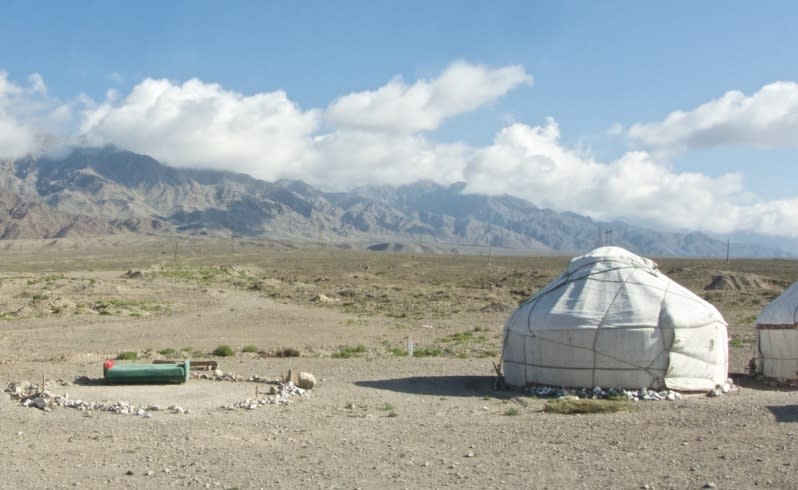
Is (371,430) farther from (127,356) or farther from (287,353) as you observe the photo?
(127,356)

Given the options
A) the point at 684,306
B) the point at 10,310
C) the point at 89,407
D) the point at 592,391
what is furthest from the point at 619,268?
the point at 10,310

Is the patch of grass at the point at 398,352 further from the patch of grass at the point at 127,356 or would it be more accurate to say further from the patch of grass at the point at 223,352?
the patch of grass at the point at 127,356

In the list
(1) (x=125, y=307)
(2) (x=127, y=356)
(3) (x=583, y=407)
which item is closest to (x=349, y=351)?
(2) (x=127, y=356)

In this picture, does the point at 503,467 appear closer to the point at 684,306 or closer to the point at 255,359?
the point at 684,306

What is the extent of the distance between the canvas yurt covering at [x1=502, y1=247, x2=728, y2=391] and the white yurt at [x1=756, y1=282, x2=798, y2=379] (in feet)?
6.70

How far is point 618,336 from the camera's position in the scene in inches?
621

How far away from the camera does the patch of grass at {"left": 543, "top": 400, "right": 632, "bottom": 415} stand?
45.5 ft

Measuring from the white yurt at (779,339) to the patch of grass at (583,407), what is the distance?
5.56 meters

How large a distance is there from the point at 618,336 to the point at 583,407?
7.91ft

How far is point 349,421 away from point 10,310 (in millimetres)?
28790

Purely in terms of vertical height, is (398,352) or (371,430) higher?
(371,430)

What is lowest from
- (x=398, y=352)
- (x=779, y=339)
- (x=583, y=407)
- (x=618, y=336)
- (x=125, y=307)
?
(x=125, y=307)

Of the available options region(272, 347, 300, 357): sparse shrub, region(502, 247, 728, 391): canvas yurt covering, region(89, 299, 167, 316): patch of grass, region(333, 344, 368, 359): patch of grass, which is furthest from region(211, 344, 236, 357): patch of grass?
region(89, 299, 167, 316): patch of grass

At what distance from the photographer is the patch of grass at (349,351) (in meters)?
23.0
